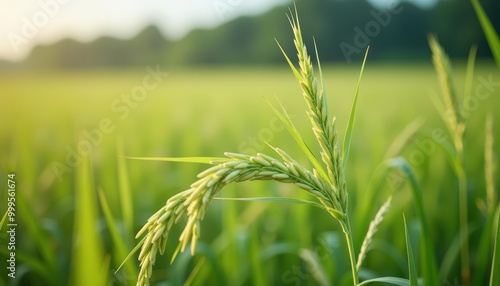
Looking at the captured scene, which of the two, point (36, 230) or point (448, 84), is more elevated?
point (448, 84)

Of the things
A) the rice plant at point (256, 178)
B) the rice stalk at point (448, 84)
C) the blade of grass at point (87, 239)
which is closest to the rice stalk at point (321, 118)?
the rice plant at point (256, 178)

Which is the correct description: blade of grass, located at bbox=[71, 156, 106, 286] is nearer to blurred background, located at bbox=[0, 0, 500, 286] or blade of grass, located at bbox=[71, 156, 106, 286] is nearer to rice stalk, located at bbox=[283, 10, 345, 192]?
blurred background, located at bbox=[0, 0, 500, 286]

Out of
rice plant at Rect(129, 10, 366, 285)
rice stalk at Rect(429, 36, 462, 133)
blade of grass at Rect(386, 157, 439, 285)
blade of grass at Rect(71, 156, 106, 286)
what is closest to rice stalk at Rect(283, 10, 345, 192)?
rice plant at Rect(129, 10, 366, 285)

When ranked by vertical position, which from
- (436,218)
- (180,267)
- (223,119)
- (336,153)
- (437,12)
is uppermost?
(437,12)

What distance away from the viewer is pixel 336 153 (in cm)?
71

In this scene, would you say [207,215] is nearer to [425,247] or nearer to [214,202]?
[214,202]

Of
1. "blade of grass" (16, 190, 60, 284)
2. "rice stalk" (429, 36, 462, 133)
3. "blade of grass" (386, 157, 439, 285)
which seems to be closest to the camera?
"blade of grass" (386, 157, 439, 285)

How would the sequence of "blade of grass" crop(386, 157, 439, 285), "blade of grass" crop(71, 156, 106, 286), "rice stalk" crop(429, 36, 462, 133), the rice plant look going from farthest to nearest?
"rice stalk" crop(429, 36, 462, 133), "blade of grass" crop(71, 156, 106, 286), "blade of grass" crop(386, 157, 439, 285), the rice plant

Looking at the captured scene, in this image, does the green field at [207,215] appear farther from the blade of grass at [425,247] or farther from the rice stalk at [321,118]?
the blade of grass at [425,247]

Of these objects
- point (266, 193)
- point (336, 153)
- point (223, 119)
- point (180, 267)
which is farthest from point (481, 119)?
point (336, 153)

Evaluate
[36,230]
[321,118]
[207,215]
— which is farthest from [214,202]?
[321,118]

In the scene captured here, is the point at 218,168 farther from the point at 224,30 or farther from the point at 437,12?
the point at 437,12

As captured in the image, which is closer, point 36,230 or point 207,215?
point 36,230

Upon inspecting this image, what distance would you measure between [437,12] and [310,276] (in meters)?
32.8
